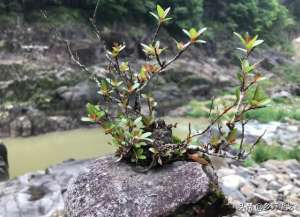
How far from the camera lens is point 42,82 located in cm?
1608

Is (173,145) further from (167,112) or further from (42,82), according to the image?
(167,112)

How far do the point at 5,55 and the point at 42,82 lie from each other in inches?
68.0

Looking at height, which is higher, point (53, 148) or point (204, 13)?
point (204, 13)

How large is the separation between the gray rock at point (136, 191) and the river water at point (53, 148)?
Answer: 21.8ft

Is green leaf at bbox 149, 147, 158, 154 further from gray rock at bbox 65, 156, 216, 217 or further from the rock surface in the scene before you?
the rock surface

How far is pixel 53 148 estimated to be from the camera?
1229 centimetres

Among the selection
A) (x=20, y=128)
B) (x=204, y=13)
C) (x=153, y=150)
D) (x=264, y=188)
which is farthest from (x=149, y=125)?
(x=204, y=13)

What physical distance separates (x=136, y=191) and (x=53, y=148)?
9499 millimetres

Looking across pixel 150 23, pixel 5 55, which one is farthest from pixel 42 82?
pixel 150 23

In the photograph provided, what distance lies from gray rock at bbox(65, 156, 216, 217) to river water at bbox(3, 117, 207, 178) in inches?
262

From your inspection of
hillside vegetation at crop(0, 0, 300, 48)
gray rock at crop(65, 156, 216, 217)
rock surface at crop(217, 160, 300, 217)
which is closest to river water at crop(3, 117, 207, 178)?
rock surface at crop(217, 160, 300, 217)

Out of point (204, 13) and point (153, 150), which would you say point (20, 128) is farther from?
point (204, 13)

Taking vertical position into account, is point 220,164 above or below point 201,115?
above

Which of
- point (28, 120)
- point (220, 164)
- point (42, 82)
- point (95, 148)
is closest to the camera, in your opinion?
point (220, 164)
